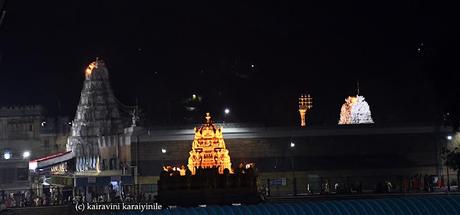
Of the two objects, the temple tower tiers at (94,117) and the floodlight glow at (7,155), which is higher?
the temple tower tiers at (94,117)

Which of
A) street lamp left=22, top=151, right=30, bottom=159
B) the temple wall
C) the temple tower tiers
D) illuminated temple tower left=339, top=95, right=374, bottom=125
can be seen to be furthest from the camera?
street lamp left=22, top=151, right=30, bottom=159

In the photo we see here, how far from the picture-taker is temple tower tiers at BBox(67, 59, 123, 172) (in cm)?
5991

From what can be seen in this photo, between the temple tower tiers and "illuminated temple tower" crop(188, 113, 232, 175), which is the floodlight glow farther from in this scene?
"illuminated temple tower" crop(188, 113, 232, 175)

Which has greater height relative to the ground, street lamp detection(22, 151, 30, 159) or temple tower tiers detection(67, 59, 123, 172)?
temple tower tiers detection(67, 59, 123, 172)

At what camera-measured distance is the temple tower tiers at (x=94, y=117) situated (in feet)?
197

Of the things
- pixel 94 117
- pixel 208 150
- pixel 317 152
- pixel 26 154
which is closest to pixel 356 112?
pixel 317 152

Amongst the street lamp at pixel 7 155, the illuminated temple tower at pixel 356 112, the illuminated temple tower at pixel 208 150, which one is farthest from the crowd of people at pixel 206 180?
the street lamp at pixel 7 155

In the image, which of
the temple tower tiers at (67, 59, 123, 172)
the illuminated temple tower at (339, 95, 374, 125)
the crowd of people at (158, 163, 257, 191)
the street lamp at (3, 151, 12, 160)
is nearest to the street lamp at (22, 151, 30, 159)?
the street lamp at (3, 151, 12, 160)

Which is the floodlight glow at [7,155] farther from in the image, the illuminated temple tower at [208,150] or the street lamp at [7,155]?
the illuminated temple tower at [208,150]

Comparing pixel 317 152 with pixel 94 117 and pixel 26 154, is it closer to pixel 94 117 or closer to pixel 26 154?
pixel 94 117

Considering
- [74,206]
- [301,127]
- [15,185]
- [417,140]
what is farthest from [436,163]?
[15,185]

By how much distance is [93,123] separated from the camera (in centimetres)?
6078

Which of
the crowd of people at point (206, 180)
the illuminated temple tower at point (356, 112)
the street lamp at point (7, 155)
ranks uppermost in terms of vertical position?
the illuminated temple tower at point (356, 112)

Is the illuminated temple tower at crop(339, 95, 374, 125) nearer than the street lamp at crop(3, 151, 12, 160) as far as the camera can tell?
Yes
